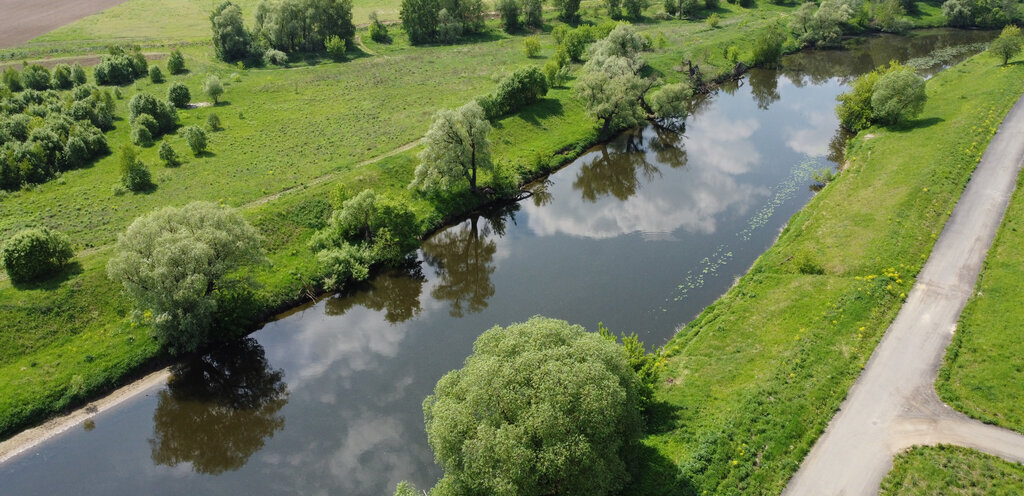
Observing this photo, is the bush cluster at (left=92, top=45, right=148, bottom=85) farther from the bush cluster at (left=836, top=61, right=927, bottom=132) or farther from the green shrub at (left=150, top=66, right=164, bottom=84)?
the bush cluster at (left=836, top=61, right=927, bottom=132)

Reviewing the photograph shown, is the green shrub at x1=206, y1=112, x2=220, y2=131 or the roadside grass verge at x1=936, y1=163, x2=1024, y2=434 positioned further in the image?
the green shrub at x1=206, y1=112, x2=220, y2=131

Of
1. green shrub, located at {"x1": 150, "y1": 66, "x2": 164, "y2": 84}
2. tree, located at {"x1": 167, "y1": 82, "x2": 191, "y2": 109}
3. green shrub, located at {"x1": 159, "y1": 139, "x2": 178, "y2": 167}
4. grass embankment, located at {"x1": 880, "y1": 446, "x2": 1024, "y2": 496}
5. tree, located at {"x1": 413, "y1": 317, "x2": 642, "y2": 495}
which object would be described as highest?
green shrub, located at {"x1": 150, "y1": 66, "x2": 164, "y2": 84}

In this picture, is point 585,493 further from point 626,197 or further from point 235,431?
point 626,197

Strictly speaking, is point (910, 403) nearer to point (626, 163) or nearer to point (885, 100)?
point (626, 163)

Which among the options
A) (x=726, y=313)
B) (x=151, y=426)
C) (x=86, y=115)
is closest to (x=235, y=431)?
(x=151, y=426)

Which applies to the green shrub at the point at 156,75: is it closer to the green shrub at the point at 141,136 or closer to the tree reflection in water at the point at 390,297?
the green shrub at the point at 141,136

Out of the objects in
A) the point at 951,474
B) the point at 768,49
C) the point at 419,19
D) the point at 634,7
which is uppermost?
the point at 634,7

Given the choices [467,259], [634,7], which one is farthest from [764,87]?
[467,259]

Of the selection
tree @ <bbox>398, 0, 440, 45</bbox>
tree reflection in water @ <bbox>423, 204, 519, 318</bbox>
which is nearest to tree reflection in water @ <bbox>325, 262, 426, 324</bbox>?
tree reflection in water @ <bbox>423, 204, 519, 318</bbox>
